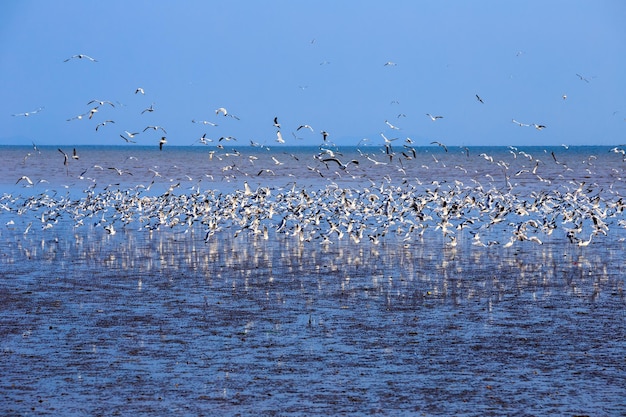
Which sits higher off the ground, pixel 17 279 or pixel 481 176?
pixel 481 176

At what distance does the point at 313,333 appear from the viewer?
17141mm

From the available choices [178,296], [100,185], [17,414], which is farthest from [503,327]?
[100,185]

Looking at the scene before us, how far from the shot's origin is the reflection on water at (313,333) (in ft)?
43.8

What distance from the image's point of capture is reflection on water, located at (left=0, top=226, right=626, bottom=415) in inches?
526

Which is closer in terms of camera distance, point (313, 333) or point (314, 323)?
point (313, 333)

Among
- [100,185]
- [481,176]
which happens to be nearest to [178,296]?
[100,185]

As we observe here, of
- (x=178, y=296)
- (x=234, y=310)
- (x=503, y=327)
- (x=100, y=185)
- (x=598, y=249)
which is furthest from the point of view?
(x=100, y=185)

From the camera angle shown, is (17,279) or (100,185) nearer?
(17,279)

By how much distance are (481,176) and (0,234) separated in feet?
204

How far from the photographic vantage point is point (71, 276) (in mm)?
23875

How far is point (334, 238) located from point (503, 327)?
16.0 m

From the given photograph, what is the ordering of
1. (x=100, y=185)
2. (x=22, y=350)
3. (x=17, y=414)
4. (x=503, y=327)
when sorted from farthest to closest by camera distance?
(x=100, y=185) → (x=503, y=327) → (x=22, y=350) → (x=17, y=414)

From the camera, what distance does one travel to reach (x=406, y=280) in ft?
76.4

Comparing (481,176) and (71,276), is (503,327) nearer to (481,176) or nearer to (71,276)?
(71,276)
